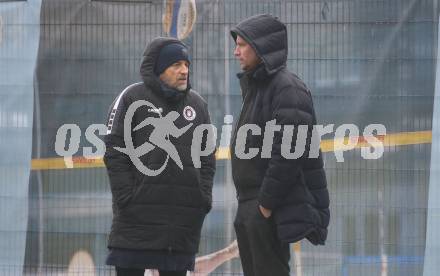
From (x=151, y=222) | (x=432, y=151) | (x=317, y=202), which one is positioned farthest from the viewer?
(x=432, y=151)

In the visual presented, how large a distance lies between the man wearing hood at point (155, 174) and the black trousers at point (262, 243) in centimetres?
43

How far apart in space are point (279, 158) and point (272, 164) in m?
0.04

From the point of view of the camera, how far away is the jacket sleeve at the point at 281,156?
4.35 metres

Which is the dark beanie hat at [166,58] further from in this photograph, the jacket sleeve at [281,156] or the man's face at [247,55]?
the jacket sleeve at [281,156]

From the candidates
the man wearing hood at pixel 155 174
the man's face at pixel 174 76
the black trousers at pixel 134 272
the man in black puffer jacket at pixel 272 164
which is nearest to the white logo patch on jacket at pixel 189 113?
the man wearing hood at pixel 155 174

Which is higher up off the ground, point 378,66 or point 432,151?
point 378,66

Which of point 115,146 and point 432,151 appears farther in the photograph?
point 432,151

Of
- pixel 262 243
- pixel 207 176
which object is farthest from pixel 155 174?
pixel 262 243

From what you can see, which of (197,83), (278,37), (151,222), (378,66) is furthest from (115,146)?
(378,66)

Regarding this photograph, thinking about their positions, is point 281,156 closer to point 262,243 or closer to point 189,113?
point 262,243

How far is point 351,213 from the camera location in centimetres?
700

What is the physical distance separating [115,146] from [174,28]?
2370 mm

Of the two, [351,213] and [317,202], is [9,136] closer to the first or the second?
[351,213]

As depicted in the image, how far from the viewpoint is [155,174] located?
191 inches
